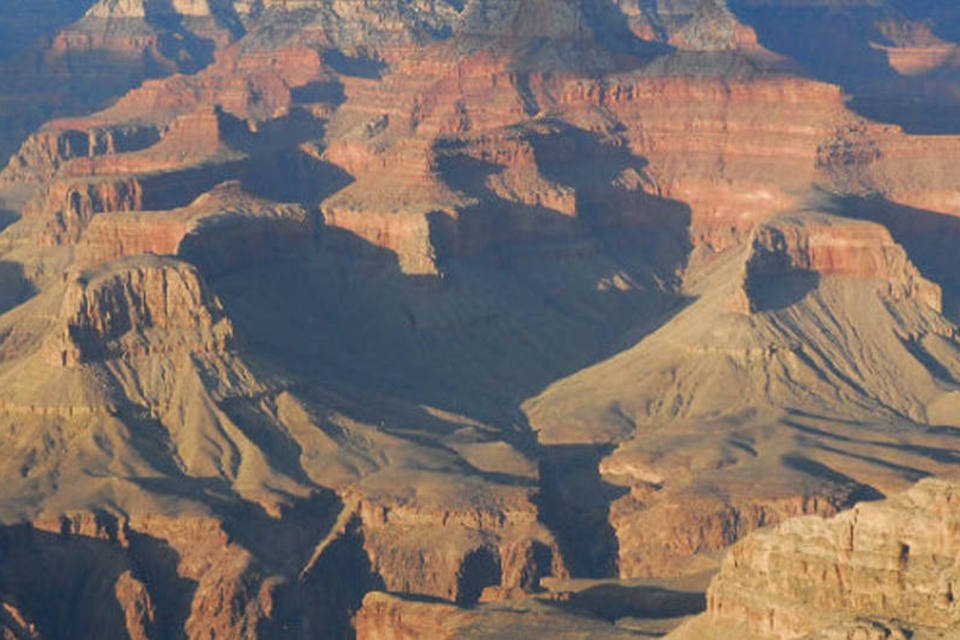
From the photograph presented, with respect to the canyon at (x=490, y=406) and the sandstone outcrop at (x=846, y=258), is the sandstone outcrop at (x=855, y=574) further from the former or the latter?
the sandstone outcrop at (x=846, y=258)

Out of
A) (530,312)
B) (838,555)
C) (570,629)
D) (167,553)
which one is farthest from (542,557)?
(530,312)

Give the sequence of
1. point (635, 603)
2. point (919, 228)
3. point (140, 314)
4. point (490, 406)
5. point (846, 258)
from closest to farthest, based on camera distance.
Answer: point (635, 603) → point (140, 314) → point (490, 406) → point (846, 258) → point (919, 228)

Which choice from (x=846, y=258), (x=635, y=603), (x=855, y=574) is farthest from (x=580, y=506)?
(x=855, y=574)

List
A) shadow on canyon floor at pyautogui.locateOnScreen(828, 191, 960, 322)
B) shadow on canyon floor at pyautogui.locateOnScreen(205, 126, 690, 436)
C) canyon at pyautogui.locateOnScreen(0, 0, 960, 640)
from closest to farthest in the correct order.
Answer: canyon at pyautogui.locateOnScreen(0, 0, 960, 640), shadow on canyon floor at pyautogui.locateOnScreen(205, 126, 690, 436), shadow on canyon floor at pyautogui.locateOnScreen(828, 191, 960, 322)

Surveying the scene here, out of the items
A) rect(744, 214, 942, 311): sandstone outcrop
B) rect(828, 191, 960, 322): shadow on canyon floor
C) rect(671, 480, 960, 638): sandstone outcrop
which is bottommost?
rect(671, 480, 960, 638): sandstone outcrop

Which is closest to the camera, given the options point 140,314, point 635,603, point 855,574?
point 855,574

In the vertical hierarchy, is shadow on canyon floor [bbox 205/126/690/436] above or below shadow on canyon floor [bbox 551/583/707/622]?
above

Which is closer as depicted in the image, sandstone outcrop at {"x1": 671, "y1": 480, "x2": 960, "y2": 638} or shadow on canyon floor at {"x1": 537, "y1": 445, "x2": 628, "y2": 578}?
sandstone outcrop at {"x1": 671, "y1": 480, "x2": 960, "y2": 638}

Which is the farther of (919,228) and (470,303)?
(919,228)

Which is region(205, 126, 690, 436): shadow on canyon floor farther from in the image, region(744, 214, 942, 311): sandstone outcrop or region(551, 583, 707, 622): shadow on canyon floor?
region(551, 583, 707, 622): shadow on canyon floor

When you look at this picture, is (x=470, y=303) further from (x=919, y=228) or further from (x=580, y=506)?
(x=580, y=506)

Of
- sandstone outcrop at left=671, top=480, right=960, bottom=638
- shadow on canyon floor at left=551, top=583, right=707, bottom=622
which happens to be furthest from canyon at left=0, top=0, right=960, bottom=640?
shadow on canyon floor at left=551, top=583, right=707, bottom=622
